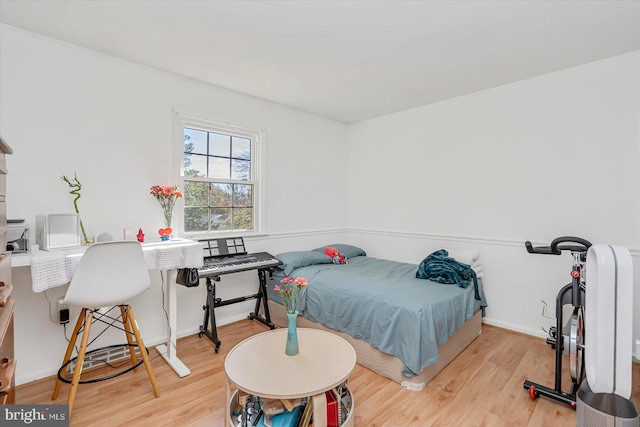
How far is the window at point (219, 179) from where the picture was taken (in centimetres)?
313

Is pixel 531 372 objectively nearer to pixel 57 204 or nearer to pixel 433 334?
pixel 433 334

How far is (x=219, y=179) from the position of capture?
131 inches

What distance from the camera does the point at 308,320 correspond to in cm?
298

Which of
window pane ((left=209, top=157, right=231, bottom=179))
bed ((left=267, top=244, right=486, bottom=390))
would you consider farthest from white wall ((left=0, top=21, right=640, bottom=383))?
bed ((left=267, top=244, right=486, bottom=390))

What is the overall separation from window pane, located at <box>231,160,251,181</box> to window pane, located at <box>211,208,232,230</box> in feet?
1.34

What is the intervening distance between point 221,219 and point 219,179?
451mm

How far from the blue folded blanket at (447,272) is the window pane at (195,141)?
264 cm

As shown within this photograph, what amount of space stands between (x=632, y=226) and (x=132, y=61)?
14.8 ft

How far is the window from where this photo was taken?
3127mm

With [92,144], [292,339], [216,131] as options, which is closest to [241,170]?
[216,131]

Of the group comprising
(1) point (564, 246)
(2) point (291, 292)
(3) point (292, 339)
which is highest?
(1) point (564, 246)

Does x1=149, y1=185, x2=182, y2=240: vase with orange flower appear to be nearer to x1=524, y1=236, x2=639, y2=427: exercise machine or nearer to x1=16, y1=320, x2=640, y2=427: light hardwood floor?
x1=16, y1=320, x2=640, y2=427: light hardwood floor

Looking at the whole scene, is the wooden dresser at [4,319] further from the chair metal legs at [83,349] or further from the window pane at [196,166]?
the window pane at [196,166]

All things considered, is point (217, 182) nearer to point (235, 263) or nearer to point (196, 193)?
point (196, 193)
